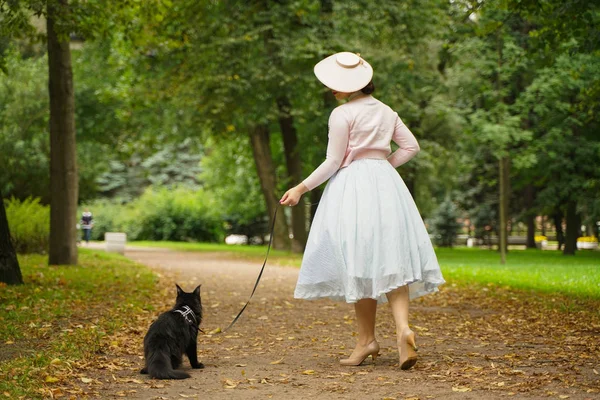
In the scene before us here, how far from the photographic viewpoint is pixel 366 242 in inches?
256

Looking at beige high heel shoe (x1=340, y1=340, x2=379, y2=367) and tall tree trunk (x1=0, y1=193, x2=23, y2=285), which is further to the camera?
tall tree trunk (x1=0, y1=193, x2=23, y2=285)

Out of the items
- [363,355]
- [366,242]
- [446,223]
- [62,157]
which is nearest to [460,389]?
[363,355]

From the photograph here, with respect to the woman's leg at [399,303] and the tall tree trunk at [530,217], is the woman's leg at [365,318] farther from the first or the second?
the tall tree trunk at [530,217]

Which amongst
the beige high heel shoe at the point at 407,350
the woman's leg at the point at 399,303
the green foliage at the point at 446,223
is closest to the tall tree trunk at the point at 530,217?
the green foliage at the point at 446,223

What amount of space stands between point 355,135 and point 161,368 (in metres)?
2.22

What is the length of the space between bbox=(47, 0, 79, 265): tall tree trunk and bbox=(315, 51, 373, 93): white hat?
12410mm

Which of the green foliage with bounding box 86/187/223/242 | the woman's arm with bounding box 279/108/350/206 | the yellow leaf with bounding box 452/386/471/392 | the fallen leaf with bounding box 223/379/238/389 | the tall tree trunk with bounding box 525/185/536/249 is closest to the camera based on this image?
the yellow leaf with bounding box 452/386/471/392

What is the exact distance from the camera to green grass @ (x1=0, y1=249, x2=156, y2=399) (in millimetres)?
6223

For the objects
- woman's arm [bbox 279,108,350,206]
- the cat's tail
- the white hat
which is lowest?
the cat's tail

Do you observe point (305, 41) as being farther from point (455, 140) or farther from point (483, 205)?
point (483, 205)

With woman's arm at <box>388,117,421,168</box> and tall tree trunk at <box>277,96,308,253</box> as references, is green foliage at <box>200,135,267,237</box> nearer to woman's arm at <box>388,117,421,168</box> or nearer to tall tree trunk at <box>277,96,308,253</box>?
tall tree trunk at <box>277,96,308,253</box>

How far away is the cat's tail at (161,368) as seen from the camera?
6179 millimetres

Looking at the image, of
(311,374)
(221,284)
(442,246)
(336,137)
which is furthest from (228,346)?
(442,246)

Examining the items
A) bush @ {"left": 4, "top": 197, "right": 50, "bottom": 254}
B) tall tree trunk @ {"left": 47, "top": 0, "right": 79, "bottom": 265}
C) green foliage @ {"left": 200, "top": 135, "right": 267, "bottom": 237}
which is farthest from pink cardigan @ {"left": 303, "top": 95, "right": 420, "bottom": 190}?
green foliage @ {"left": 200, "top": 135, "right": 267, "bottom": 237}
